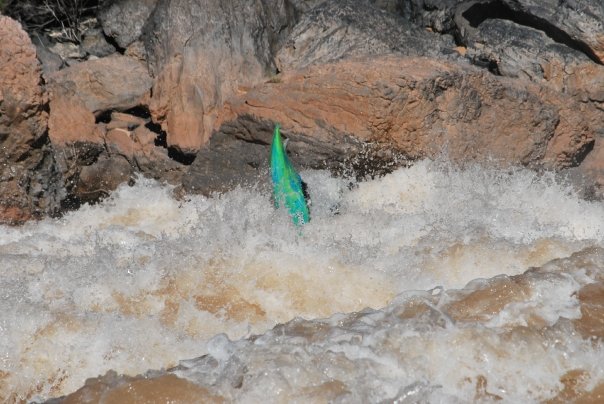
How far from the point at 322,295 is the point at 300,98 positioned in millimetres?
1576

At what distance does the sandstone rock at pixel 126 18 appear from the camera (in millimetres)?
6051

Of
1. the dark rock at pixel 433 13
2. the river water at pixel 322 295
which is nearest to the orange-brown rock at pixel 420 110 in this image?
the river water at pixel 322 295

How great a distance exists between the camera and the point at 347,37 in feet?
16.0

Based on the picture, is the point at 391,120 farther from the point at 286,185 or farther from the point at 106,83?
the point at 106,83

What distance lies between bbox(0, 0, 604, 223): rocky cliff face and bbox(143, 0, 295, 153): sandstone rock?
0.01 meters

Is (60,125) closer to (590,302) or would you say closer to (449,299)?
(449,299)

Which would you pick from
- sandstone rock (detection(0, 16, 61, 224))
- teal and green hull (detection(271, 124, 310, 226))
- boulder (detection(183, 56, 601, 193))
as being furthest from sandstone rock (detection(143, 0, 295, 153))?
sandstone rock (detection(0, 16, 61, 224))

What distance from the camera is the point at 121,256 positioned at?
361 cm

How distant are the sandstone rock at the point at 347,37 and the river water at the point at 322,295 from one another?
3.56ft

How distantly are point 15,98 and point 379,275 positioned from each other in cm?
260

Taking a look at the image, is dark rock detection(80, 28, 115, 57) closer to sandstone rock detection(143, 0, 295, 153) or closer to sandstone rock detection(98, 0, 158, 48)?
sandstone rock detection(98, 0, 158, 48)

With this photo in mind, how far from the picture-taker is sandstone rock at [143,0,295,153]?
4.67m

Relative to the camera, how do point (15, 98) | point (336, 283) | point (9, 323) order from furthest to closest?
point (15, 98) → point (336, 283) → point (9, 323)

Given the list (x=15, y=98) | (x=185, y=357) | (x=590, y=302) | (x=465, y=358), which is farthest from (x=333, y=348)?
(x=15, y=98)
